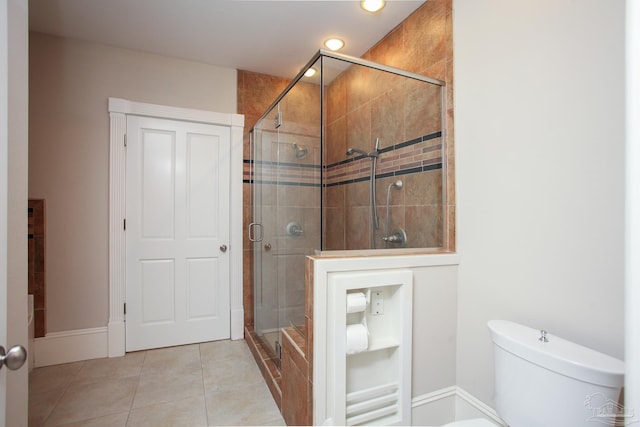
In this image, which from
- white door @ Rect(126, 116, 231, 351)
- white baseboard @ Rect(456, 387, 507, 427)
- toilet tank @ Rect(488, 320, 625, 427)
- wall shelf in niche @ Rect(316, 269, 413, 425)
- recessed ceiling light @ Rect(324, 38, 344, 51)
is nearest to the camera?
toilet tank @ Rect(488, 320, 625, 427)

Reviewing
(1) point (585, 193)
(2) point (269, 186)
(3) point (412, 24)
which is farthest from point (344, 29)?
(1) point (585, 193)

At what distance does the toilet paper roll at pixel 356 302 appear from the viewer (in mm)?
1361

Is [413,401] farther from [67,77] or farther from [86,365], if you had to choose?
[67,77]

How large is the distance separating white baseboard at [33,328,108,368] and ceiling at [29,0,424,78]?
239 centimetres

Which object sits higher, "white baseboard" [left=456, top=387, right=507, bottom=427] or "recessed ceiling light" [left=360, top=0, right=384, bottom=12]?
"recessed ceiling light" [left=360, top=0, right=384, bottom=12]

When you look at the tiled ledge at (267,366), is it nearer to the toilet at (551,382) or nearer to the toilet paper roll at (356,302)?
the toilet paper roll at (356,302)

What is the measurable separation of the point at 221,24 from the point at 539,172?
7.48 ft

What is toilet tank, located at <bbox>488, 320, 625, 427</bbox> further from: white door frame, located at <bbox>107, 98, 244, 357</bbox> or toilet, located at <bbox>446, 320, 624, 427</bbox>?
white door frame, located at <bbox>107, 98, 244, 357</bbox>

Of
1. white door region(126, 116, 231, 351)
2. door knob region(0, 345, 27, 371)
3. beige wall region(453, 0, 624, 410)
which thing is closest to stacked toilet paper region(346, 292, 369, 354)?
beige wall region(453, 0, 624, 410)

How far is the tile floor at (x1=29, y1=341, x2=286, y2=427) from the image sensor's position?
5.43ft

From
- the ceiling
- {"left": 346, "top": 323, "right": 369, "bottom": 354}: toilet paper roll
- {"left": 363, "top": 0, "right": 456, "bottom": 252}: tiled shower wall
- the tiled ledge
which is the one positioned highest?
the ceiling

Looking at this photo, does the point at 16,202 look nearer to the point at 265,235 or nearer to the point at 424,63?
the point at 265,235

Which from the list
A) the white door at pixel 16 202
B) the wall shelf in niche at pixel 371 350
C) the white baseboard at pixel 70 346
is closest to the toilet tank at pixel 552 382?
the wall shelf in niche at pixel 371 350

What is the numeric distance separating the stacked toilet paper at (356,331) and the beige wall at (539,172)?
2.17 feet
